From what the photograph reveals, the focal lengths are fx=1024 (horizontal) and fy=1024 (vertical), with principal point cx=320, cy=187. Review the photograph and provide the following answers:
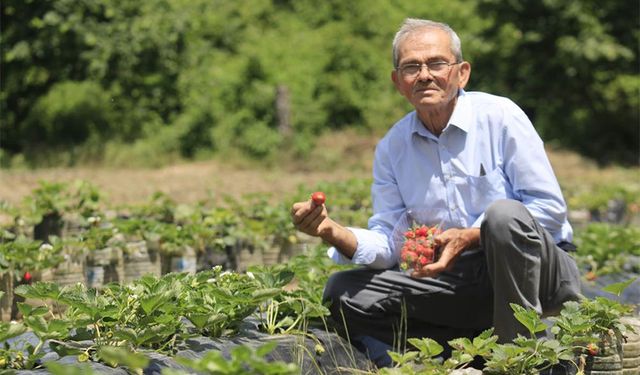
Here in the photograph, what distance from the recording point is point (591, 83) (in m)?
16.9

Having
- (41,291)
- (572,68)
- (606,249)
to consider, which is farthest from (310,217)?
(572,68)

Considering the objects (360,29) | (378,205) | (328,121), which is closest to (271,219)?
(378,205)

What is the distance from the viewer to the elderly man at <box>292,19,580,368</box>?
3346mm

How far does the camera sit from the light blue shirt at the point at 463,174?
3.48 metres

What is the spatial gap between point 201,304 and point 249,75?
13.5 meters

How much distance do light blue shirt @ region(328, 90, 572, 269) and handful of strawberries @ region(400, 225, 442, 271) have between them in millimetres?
140

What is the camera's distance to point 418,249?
3436 millimetres

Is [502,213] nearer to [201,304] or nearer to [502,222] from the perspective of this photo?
[502,222]

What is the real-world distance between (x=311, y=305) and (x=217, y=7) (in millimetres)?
15746

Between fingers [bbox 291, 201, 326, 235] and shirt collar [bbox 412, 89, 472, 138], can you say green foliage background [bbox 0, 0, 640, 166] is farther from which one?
fingers [bbox 291, 201, 326, 235]

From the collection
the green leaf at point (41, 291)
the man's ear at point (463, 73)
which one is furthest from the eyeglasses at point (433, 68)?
the green leaf at point (41, 291)

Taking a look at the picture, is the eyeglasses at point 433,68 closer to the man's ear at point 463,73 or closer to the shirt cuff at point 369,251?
the man's ear at point 463,73

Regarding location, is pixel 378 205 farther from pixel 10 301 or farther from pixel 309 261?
pixel 10 301

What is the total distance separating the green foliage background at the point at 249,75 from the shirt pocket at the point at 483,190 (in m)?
10.0
